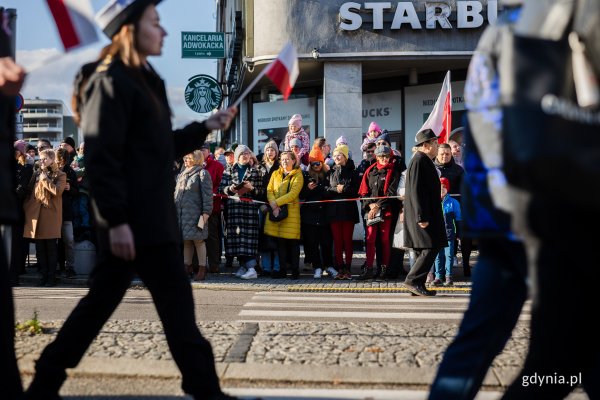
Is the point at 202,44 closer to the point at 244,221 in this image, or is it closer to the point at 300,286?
the point at 244,221

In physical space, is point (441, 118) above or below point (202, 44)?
below

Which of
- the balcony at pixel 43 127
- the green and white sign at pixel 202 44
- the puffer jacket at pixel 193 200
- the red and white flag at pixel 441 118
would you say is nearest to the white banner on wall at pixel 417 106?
the green and white sign at pixel 202 44

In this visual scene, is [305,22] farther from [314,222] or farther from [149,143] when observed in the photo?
[149,143]

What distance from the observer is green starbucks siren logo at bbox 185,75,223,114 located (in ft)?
47.1

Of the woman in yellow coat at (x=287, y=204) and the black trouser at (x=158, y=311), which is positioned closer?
the black trouser at (x=158, y=311)

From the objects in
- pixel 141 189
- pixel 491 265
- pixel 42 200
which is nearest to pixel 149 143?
pixel 141 189

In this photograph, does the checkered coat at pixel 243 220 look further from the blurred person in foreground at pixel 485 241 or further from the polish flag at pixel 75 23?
the blurred person in foreground at pixel 485 241

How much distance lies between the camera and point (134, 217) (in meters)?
3.82

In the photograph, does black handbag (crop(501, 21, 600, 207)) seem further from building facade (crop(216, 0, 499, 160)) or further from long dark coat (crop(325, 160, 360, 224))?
building facade (crop(216, 0, 499, 160))

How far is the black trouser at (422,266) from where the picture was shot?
9266 mm

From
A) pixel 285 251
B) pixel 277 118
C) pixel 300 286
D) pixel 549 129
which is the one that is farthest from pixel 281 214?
pixel 277 118

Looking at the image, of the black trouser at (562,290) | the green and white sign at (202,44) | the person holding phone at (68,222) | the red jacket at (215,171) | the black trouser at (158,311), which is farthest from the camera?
the green and white sign at (202,44)

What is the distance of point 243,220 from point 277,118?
11.9 meters

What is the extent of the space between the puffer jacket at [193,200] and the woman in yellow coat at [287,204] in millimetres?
1011
